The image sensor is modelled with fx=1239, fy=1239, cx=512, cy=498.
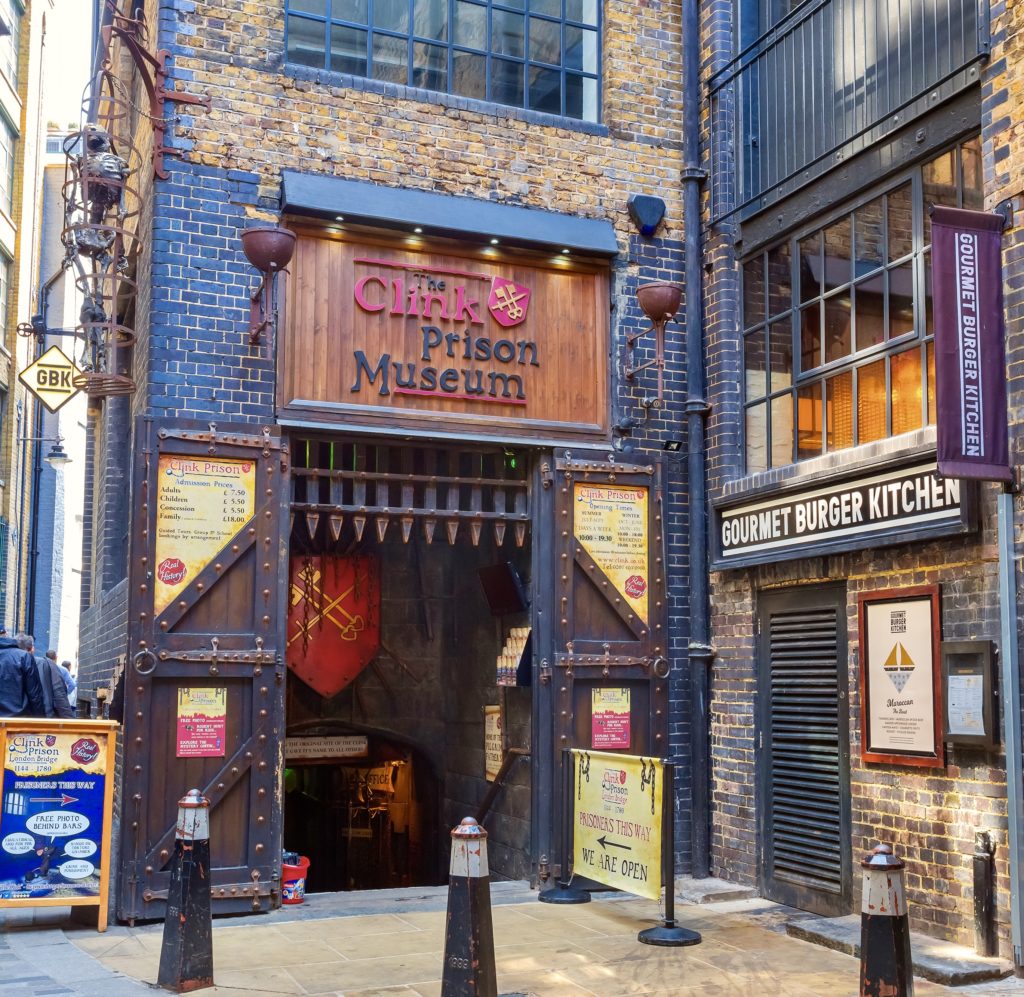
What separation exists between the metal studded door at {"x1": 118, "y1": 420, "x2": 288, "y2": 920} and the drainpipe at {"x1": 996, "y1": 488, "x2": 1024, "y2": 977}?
4.80 meters

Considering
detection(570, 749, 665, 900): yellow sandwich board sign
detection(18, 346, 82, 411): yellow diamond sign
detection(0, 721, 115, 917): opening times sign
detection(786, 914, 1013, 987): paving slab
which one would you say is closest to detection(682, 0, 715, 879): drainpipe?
detection(570, 749, 665, 900): yellow sandwich board sign

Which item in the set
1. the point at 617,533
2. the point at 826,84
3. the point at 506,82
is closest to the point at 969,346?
the point at 826,84

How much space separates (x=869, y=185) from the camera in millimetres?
8523

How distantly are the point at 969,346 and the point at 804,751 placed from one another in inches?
129

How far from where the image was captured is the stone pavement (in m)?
6.48

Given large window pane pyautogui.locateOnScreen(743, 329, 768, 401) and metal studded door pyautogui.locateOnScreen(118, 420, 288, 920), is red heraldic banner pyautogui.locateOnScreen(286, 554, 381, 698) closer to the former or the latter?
metal studded door pyautogui.locateOnScreen(118, 420, 288, 920)

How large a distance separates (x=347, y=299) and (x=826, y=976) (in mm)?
5686

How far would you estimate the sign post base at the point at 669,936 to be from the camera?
7539 millimetres

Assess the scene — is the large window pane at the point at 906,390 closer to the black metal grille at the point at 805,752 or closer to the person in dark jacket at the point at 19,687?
the black metal grille at the point at 805,752

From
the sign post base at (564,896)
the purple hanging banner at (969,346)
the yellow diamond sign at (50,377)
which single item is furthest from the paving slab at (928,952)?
the yellow diamond sign at (50,377)

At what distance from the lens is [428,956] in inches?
287

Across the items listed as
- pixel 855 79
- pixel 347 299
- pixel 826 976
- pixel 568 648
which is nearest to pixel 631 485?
pixel 568 648

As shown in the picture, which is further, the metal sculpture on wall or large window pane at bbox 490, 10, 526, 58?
large window pane at bbox 490, 10, 526, 58

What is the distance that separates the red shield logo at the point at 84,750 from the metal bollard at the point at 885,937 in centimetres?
503
